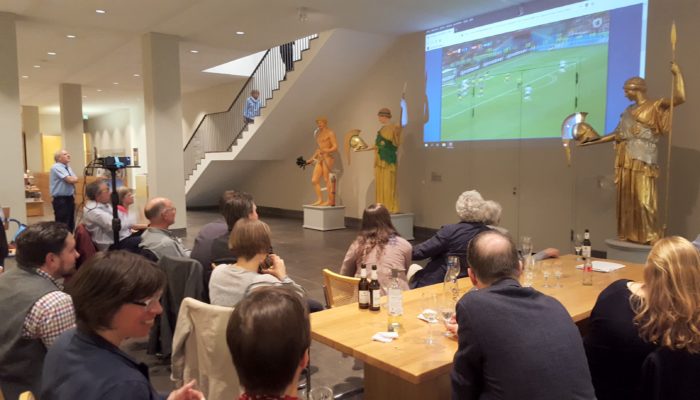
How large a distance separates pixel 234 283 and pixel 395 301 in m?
0.79

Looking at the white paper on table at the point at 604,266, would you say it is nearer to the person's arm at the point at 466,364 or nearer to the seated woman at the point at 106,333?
the person's arm at the point at 466,364

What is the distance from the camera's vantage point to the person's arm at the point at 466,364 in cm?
159

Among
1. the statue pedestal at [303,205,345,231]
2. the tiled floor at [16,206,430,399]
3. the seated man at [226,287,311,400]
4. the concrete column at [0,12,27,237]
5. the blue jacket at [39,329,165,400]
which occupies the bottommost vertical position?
the tiled floor at [16,206,430,399]

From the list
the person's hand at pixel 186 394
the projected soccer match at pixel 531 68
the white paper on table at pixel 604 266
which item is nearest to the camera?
the person's hand at pixel 186 394

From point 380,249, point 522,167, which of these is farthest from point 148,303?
point 522,167

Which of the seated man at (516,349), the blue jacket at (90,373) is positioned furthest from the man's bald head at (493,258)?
the blue jacket at (90,373)

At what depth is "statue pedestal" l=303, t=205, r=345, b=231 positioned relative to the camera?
9.65 metres

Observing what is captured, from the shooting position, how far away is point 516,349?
4.94 ft

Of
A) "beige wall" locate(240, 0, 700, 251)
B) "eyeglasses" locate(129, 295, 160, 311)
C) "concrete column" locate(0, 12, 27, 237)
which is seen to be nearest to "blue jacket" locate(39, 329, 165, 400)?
"eyeglasses" locate(129, 295, 160, 311)

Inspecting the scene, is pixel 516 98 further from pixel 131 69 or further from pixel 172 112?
pixel 131 69

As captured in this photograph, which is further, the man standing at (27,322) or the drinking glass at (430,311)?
the drinking glass at (430,311)

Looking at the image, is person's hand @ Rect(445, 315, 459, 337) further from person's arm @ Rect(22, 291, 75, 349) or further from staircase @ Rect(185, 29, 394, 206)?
staircase @ Rect(185, 29, 394, 206)

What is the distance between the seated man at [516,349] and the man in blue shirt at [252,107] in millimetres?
9872

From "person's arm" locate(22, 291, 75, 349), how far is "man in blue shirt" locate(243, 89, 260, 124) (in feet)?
31.0
